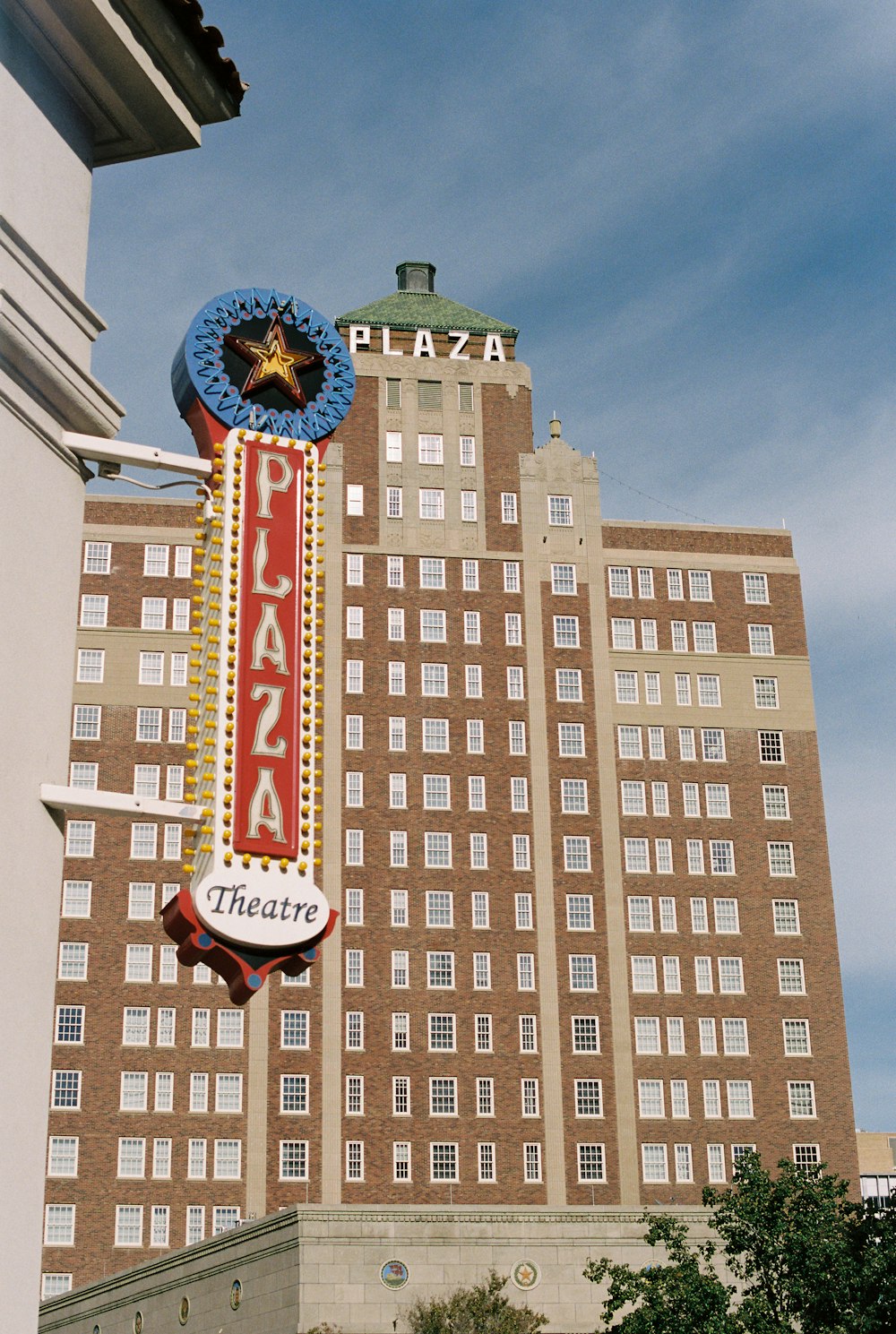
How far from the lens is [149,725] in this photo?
9806 centimetres

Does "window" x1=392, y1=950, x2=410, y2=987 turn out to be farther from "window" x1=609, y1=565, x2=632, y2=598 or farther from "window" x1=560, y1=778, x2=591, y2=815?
"window" x1=609, y1=565, x2=632, y2=598

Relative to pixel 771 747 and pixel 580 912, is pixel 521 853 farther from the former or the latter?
pixel 771 747

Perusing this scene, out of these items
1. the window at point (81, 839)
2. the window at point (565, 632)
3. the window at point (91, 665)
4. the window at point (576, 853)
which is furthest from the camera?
the window at point (565, 632)

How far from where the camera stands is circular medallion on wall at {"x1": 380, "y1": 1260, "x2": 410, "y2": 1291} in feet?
226

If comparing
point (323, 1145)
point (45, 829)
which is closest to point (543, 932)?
point (323, 1145)

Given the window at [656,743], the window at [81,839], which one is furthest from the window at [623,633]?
the window at [81,839]

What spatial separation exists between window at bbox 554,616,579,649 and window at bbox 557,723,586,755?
473cm

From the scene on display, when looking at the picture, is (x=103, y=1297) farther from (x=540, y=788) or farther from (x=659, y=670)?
(x=659, y=670)

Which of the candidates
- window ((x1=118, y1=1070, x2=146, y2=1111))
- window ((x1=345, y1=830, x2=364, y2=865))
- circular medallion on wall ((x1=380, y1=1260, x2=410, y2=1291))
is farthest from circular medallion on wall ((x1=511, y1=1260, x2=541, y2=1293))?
window ((x1=345, y1=830, x2=364, y2=865))

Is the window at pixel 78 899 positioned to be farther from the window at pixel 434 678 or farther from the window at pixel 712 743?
the window at pixel 712 743

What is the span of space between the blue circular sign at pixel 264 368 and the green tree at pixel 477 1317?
163 feet

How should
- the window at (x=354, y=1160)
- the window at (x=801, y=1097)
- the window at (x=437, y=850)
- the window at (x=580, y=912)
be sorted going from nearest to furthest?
the window at (x=354, y=1160) < the window at (x=801, y=1097) < the window at (x=437, y=850) < the window at (x=580, y=912)

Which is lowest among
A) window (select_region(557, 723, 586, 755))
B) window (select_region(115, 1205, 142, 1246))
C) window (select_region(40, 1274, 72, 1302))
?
window (select_region(40, 1274, 72, 1302))

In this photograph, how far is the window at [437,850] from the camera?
317ft
